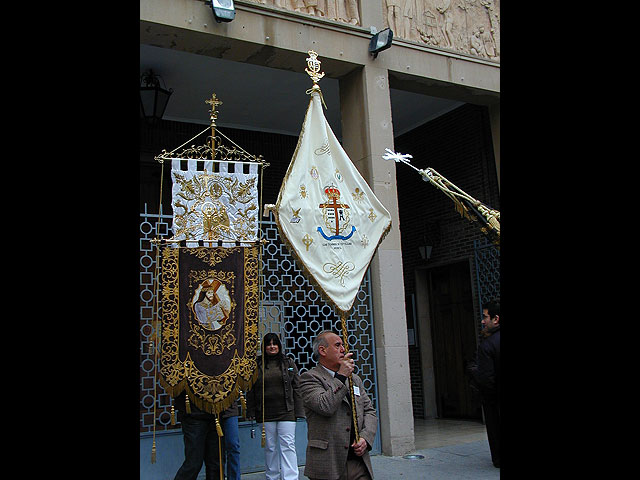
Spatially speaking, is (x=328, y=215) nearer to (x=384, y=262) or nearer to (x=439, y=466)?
(x=384, y=262)

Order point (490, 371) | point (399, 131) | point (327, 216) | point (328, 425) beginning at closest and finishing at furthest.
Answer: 1. point (328, 425)
2. point (327, 216)
3. point (490, 371)
4. point (399, 131)

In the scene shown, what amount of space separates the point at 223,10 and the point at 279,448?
554 centimetres

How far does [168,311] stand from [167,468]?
2.21 metres

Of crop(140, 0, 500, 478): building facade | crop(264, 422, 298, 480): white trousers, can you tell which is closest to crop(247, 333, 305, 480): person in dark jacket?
crop(264, 422, 298, 480): white trousers

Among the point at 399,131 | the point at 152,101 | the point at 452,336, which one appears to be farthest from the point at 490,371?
the point at 399,131

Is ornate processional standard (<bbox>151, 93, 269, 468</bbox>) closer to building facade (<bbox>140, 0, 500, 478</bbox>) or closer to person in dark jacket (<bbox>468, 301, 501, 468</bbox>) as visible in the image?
building facade (<bbox>140, 0, 500, 478</bbox>)

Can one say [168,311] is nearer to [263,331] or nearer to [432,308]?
[263,331]

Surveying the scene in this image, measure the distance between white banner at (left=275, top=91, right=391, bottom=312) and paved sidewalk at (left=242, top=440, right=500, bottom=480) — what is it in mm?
2978

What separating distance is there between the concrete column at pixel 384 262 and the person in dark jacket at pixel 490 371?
4.07 feet

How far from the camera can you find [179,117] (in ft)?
39.7

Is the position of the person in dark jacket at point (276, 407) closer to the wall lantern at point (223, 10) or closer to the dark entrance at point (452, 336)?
the wall lantern at point (223, 10)

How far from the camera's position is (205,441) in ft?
22.2

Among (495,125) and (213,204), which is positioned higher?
(495,125)

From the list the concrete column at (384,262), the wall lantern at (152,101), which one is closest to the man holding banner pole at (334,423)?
the concrete column at (384,262)
